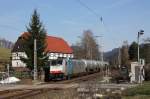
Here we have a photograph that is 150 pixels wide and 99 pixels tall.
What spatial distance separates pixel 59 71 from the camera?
50.2 metres

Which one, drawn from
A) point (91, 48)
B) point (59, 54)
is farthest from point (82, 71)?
point (91, 48)

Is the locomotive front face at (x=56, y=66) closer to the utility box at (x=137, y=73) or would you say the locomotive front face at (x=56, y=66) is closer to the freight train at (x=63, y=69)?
the freight train at (x=63, y=69)

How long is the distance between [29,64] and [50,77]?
6740 millimetres

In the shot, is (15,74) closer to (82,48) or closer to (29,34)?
(29,34)

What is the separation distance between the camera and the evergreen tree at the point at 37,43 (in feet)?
186

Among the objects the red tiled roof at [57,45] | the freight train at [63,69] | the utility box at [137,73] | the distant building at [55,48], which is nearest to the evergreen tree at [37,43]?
the freight train at [63,69]

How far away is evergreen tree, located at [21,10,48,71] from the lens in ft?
186

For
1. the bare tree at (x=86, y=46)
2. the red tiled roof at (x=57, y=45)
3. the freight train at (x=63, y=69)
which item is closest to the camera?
the freight train at (x=63, y=69)

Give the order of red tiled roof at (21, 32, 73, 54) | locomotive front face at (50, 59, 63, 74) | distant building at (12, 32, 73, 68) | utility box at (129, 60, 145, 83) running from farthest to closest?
red tiled roof at (21, 32, 73, 54), distant building at (12, 32, 73, 68), locomotive front face at (50, 59, 63, 74), utility box at (129, 60, 145, 83)

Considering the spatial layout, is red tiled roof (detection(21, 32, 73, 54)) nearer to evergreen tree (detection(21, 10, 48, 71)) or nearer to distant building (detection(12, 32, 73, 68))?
distant building (detection(12, 32, 73, 68))

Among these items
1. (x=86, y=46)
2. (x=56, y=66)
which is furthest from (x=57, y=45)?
(x=56, y=66)

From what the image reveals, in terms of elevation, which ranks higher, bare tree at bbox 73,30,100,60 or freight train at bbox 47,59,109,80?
bare tree at bbox 73,30,100,60

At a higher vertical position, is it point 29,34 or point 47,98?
point 29,34

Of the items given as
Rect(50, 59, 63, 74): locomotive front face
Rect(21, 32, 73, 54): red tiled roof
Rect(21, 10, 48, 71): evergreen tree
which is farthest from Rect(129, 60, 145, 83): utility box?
Rect(21, 32, 73, 54): red tiled roof
